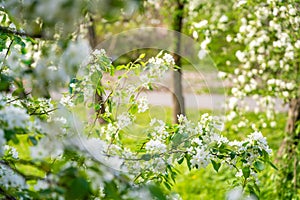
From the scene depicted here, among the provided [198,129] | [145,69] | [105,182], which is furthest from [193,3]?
[105,182]

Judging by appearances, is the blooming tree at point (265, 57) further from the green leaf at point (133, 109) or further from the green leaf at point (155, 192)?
the green leaf at point (155, 192)

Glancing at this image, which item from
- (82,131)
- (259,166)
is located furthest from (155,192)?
(82,131)

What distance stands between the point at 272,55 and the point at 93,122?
246 centimetres

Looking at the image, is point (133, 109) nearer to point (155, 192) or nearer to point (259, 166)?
point (259, 166)

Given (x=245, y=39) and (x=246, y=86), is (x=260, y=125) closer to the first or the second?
(x=246, y=86)

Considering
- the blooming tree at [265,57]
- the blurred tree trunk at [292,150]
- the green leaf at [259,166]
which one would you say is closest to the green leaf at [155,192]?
the green leaf at [259,166]

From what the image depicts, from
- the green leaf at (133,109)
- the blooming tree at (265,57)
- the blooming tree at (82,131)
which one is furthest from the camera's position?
the blooming tree at (265,57)

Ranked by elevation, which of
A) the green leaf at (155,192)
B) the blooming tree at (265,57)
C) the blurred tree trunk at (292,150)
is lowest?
the green leaf at (155,192)

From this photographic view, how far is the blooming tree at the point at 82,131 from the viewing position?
1313 mm

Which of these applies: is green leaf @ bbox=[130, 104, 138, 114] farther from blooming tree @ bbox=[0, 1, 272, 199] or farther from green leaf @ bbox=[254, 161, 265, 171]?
green leaf @ bbox=[254, 161, 265, 171]

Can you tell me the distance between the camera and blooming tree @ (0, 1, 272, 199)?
1313 millimetres

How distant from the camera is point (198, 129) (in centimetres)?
213

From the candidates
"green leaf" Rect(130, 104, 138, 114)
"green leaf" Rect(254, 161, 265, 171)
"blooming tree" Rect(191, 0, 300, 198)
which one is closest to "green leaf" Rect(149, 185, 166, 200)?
"green leaf" Rect(254, 161, 265, 171)

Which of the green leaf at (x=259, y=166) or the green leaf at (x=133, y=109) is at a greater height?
the green leaf at (x=133, y=109)
